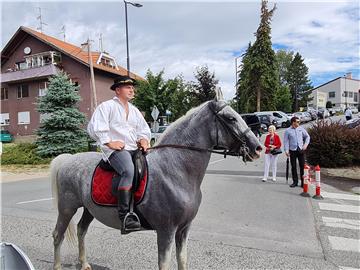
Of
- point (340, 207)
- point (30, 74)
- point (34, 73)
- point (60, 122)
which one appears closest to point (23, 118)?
point (30, 74)

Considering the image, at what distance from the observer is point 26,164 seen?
55.1 ft

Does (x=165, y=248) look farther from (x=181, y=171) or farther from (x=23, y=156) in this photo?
(x=23, y=156)

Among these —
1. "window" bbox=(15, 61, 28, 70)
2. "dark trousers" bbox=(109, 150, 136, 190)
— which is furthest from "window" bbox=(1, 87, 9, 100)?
"dark trousers" bbox=(109, 150, 136, 190)

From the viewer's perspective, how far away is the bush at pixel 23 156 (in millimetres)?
16828

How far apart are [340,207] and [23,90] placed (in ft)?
125

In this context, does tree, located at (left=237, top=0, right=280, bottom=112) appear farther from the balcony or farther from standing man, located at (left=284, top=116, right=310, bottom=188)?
standing man, located at (left=284, top=116, right=310, bottom=188)

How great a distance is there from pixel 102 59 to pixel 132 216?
122 feet

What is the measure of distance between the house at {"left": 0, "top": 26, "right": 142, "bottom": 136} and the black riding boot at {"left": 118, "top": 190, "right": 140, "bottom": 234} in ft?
99.5

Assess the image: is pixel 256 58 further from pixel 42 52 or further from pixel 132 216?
pixel 132 216

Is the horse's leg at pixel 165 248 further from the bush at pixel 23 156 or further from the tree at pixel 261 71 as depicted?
the tree at pixel 261 71

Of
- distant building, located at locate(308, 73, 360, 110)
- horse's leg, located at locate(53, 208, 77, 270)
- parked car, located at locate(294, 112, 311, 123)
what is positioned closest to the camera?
horse's leg, located at locate(53, 208, 77, 270)

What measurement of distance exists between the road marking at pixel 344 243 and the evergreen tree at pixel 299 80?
7318 centimetres

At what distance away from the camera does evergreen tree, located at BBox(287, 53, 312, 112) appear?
240 ft

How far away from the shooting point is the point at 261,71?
131 ft
